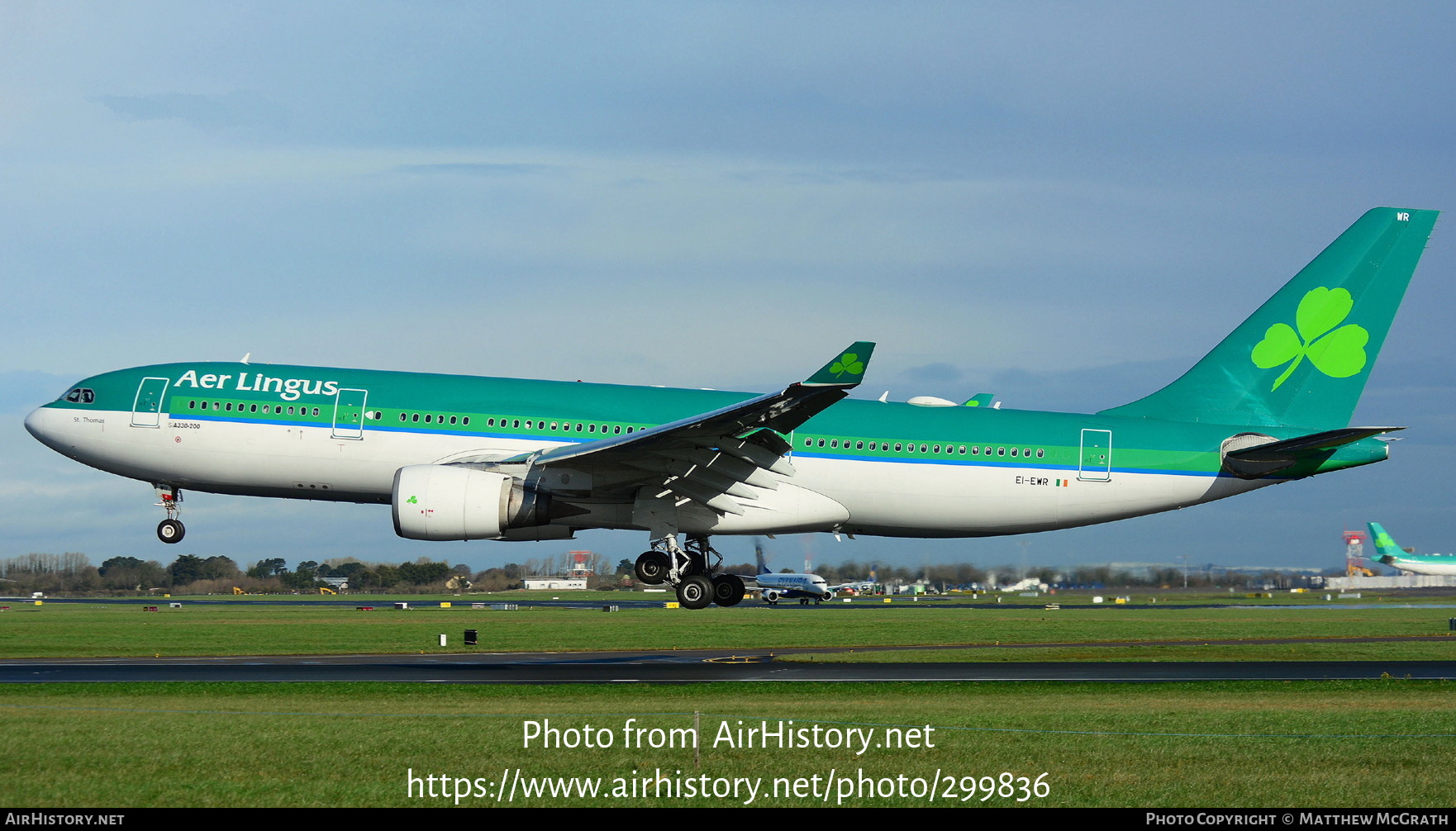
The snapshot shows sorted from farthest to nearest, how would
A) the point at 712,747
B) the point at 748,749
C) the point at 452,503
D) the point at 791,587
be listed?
the point at 791,587 < the point at 452,503 < the point at 712,747 < the point at 748,749

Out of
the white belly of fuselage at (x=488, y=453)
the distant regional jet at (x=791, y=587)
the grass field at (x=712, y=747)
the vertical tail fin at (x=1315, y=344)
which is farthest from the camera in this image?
the distant regional jet at (x=791, y=587)

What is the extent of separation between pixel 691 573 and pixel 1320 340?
1654 cm

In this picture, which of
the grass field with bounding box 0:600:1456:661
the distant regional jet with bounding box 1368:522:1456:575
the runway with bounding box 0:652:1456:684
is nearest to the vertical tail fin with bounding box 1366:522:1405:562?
the distant regional jet with bounding box 1368:522:1456:575

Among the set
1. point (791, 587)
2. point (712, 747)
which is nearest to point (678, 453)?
point (712, 747)

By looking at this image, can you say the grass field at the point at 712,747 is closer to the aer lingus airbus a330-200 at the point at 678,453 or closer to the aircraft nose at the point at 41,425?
the aer lingus airbus a330-200 at the point at 678,453

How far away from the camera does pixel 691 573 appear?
31.5 meters

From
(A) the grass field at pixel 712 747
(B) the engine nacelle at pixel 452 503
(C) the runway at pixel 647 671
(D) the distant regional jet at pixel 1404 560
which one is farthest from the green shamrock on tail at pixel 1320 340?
(D) the distant regional jet at pixel 1404 560

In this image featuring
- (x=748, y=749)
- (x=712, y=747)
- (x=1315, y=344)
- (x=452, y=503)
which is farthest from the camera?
(x=1315, y=344)

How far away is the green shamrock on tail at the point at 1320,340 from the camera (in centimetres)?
3347

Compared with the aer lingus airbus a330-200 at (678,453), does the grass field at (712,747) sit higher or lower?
lower

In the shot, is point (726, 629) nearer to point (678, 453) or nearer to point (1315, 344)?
point (678, 453)

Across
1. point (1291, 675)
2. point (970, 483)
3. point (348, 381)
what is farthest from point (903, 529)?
point (348, 381)

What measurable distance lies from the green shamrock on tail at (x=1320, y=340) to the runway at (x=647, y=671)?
7.32 meters

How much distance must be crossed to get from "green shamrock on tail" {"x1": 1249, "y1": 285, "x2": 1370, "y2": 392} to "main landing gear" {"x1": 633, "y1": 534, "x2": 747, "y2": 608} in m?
14.1
